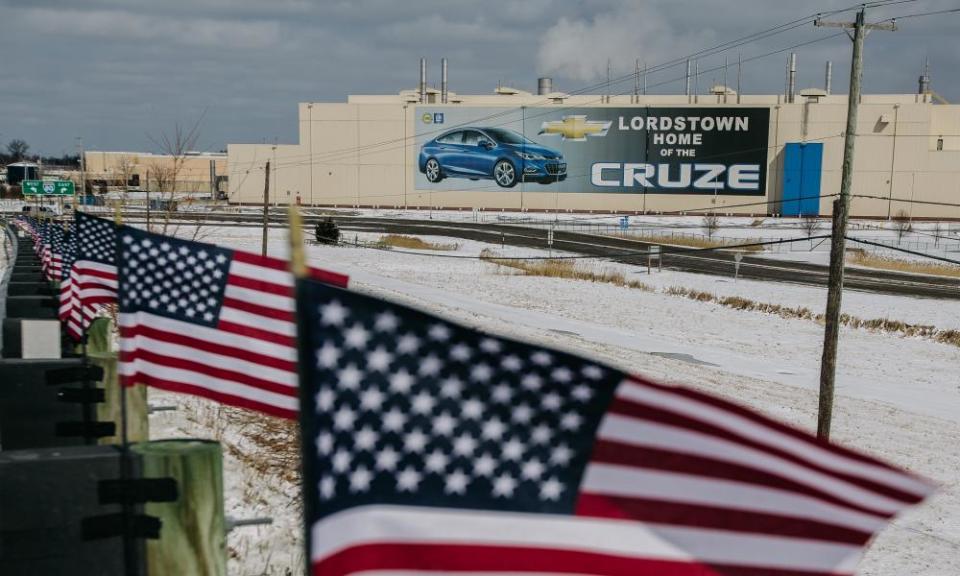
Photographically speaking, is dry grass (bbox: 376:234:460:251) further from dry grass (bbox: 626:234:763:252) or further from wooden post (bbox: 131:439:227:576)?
wooden post (bbox: 131:439:227:576)

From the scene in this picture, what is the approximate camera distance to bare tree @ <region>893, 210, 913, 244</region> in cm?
6711

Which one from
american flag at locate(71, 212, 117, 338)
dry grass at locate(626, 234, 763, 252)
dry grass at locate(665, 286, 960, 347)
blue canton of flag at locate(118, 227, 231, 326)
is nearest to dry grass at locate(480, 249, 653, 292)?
dry grass at locate(665, 286, 960, 347)

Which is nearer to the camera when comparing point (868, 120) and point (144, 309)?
point (144, 309)

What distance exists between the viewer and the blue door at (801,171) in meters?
84.4

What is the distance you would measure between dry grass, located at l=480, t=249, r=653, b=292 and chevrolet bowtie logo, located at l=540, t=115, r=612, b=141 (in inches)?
1596

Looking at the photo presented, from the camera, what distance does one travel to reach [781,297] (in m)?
39.7

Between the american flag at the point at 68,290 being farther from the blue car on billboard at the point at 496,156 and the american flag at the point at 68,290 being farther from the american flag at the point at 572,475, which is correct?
the blue car on billboard at the point at 496,156

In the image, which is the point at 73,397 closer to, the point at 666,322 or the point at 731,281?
the point at 666,322

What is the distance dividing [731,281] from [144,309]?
136 ft

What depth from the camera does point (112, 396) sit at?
712 centimetres

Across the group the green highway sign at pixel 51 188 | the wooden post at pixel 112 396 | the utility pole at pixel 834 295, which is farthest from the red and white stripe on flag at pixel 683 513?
the green highway sign at pixel 51 188

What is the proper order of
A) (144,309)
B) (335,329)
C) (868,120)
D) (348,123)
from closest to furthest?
1. (335,329)
2. (144,309)
3. (868,120)
4. (348,123)

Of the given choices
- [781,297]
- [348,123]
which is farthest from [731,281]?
[348,123]

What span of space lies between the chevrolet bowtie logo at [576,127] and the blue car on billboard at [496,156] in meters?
1.96
